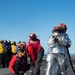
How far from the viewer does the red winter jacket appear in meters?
13.1

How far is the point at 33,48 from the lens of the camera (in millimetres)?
13180

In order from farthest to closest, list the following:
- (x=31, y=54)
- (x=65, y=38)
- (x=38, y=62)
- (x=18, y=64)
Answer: (x=65, y=38) → (x=31, y=54) → (x=38, y=62) → (x=18, y=64)

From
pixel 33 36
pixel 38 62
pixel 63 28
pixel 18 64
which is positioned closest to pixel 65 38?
pixel 63 28

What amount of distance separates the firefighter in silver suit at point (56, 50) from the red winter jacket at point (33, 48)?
0.40 metres

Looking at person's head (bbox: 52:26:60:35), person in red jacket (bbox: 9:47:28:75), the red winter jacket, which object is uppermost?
person's head (bbox: 52:26:60:35)

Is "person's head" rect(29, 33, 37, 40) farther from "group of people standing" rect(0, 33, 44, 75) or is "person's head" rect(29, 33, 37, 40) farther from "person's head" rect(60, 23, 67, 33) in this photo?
"person's head" rect(60, 23, 67, 33)

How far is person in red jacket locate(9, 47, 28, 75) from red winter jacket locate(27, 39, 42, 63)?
61 cm

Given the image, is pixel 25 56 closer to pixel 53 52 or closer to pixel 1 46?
pixel 53 52

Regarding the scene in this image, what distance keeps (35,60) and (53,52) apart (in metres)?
0.64

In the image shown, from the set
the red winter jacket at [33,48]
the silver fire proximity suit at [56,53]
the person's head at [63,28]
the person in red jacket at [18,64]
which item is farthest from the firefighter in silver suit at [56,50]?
the person in red jacket at [18,64]

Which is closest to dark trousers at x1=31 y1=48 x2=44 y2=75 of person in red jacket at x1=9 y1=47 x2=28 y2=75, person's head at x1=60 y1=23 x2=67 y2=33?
person in red jacket at x1=9 y1=47 x2=28 y2=75

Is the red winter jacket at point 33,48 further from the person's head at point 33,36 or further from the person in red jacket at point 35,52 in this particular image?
the person's head at point 33,36

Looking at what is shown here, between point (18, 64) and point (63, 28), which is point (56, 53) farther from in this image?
point (18, 64)

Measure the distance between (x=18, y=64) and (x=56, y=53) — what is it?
163cm
